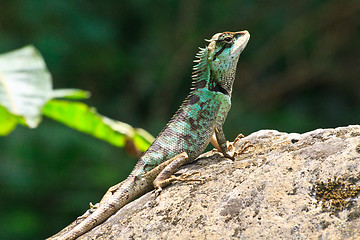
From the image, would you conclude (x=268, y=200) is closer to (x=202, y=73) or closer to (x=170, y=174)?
(x=170, y=174)

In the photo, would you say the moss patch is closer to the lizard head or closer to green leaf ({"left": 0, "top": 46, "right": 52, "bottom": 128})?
green leaf ({"left": 0, "top": 46, "right": 52, "bottom": 128})

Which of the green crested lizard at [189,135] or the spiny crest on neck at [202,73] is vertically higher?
the spiny crest on neck at [202,73]

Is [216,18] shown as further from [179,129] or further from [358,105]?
[179,129]

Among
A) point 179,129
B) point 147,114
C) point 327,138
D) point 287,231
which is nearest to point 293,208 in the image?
point 287,231

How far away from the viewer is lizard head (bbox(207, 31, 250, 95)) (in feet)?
14.4

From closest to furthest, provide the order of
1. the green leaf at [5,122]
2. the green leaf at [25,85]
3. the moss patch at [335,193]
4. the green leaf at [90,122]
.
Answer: the green leaf at [25,85], the moss patch at [335,193], the green leaf at [5,122], the green leaf at [90,122]

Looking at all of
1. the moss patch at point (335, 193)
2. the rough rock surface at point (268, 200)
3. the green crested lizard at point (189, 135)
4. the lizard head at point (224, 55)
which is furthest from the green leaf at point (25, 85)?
the lizard head at point (224, 55)

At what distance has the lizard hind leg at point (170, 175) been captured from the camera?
12.1 ft

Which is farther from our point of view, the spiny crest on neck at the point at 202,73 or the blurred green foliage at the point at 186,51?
the blurred green foliage at the point at 186,51

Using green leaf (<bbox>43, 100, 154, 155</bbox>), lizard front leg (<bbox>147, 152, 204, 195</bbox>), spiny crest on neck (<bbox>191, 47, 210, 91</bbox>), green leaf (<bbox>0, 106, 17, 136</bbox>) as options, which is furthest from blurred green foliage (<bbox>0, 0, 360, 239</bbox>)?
green leaf (<bbox>0, 106, 17, 136</bbox>)

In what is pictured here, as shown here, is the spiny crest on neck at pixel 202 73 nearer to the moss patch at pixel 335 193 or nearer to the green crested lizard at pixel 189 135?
the green crested lizard at pixel 189 135

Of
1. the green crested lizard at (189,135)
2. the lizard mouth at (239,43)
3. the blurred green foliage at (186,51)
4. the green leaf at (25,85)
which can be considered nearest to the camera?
the green leaf at (25,85)

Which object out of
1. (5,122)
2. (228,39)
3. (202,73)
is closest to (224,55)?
(228,39)

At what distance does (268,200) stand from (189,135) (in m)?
1.38
